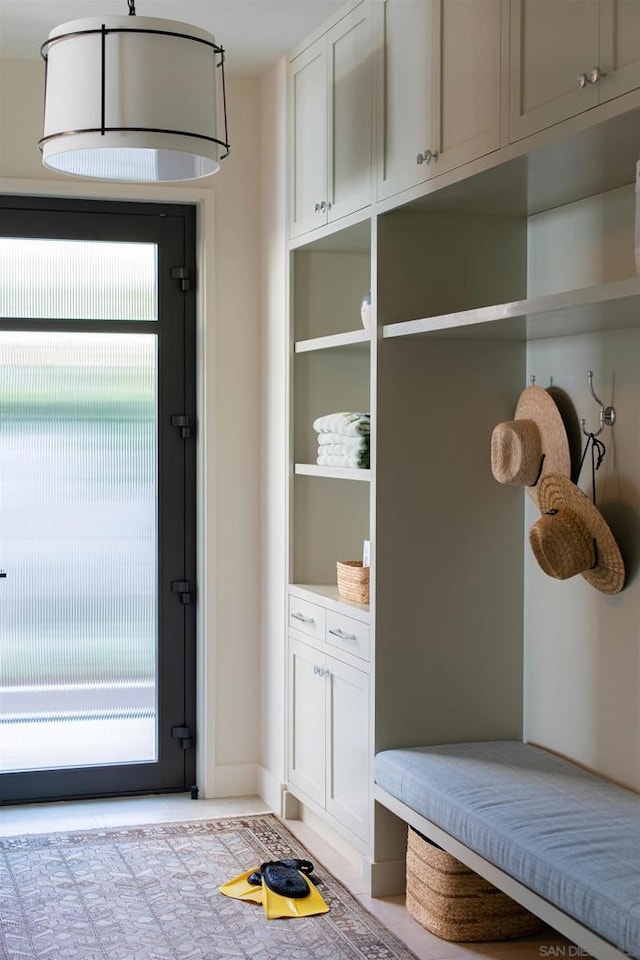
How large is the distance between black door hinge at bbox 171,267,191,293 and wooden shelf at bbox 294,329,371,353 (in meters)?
0.61

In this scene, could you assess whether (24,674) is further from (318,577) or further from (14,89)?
(14,89)

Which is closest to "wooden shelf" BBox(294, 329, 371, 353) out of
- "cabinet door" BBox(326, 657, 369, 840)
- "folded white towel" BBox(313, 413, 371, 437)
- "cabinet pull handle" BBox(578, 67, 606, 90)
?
"folded white towel" BBox(313, 413, 371, 437)

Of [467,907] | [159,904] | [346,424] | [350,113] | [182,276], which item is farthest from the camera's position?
[182,276]

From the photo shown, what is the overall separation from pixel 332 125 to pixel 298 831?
2453mm

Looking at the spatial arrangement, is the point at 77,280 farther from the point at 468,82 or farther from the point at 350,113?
the point at 468,82

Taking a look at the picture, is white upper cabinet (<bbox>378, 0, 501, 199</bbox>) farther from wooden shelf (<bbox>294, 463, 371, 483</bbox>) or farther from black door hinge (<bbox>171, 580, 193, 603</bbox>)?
black door hinge (<bbox>171, 580, 193, 603</bbox>)

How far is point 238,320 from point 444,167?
1.68m

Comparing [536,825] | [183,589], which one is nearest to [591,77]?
[536,825]

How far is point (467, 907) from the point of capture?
10.4 ft

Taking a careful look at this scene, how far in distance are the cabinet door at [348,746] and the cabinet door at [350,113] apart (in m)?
1.51

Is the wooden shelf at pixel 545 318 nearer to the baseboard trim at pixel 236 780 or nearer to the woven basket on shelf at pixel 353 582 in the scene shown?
the woven basket on shelf at pixel 353 582

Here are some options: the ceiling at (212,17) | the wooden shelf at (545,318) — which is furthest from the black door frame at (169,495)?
the wooden shelf at (545,318)

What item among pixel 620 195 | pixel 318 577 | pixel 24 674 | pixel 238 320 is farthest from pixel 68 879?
pixel 620 195

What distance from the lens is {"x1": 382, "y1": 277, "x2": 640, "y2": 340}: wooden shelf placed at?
2465 millimetres
